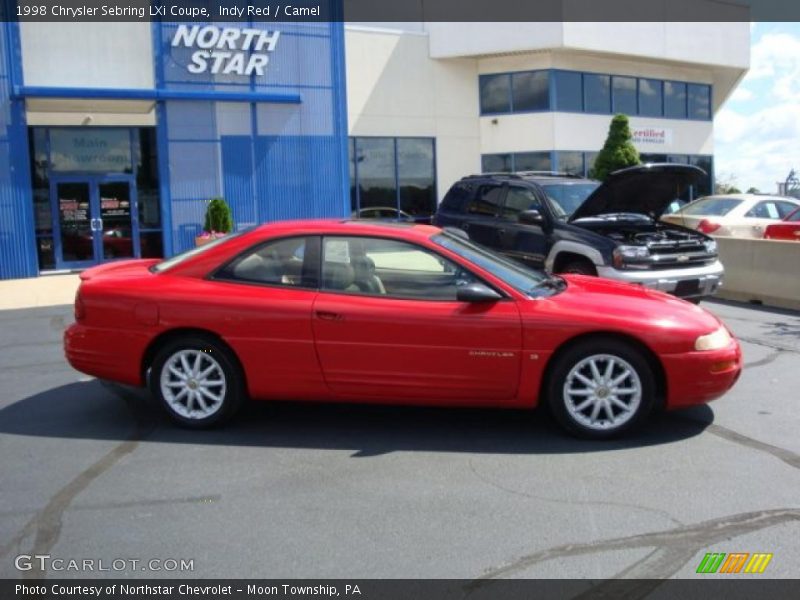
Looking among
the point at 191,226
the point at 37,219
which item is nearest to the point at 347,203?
the point at 191,226

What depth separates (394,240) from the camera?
5551 mm

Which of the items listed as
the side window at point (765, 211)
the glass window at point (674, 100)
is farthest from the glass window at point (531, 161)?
the side window at point (765, 211)

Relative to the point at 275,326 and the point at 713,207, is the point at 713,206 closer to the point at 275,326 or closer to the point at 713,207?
the point at 713,207

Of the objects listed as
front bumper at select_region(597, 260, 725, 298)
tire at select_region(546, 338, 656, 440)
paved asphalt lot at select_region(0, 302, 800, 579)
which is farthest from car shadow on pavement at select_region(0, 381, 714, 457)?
front bumper at select_region(597, 260, 725, 298)

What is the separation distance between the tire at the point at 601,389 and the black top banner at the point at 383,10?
645 inches

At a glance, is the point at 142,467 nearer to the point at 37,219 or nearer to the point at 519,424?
the point at 519,424

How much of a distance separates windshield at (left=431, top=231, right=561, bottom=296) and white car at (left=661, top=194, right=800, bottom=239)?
339 inches

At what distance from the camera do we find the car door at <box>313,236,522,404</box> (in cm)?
518

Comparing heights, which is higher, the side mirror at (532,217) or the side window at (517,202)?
the side window at (517,202)

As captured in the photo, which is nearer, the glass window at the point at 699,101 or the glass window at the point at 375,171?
the glass window at the point at 375,171

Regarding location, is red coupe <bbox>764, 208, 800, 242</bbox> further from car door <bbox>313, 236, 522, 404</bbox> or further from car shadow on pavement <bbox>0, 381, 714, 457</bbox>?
car door <bbox>313, 236, 522, 404</bbox>

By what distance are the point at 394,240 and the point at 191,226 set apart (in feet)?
47.8

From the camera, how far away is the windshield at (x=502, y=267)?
18.0 feet

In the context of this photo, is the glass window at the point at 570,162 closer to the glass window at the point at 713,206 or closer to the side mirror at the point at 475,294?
the glass window at the point at 713,206
